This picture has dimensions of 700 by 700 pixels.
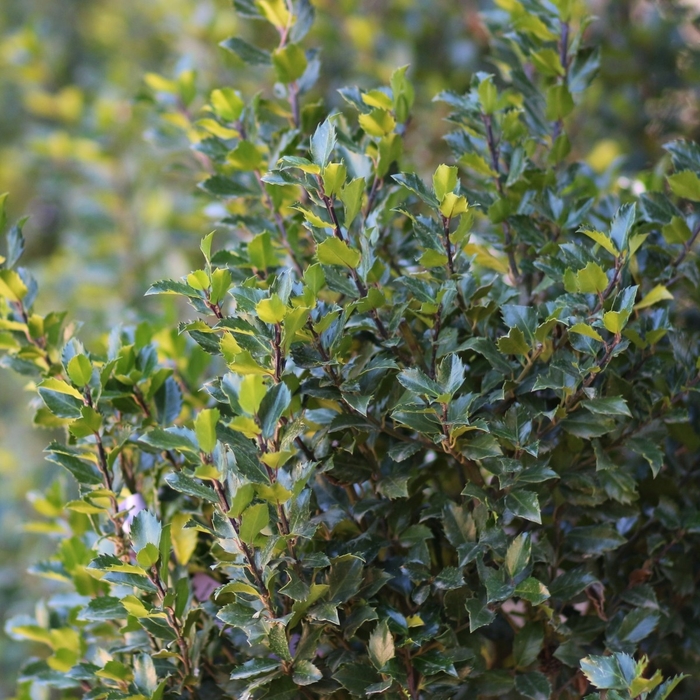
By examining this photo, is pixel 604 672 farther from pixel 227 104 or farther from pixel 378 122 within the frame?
pixel 227 104

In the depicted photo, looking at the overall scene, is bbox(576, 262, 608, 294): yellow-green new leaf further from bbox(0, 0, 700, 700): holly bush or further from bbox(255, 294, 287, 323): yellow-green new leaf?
bbox(255, 294, 287, 323): yellow-green new leaf

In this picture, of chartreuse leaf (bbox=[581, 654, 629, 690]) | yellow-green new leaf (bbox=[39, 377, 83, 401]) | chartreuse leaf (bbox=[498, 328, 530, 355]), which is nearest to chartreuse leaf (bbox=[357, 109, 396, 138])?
chartreuse leaf (bbox=[498, 328, 530, 355])

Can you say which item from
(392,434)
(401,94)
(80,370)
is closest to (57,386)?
(80,370)

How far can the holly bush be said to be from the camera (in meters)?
0.59

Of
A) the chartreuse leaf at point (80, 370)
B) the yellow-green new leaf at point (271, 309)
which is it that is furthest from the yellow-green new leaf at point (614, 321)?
the chartreuse leaf at point (80, 370)

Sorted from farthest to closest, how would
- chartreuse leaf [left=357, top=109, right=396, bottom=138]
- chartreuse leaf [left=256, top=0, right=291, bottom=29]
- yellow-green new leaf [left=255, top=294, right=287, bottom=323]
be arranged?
chartreuse leaf [left=256, top=0, right=291, bottom=29]
chartreuse leaf [left=357, top=109, right=396, bottom=138]
yellow-green new leaf [left=255, top=294, right=287, bottom=323]

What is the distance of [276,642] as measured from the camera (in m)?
0.59

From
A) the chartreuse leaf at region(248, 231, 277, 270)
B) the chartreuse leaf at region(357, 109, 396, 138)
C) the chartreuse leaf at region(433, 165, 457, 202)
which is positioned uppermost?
the chartreuse leaf at region(357, 109, 396, 138)

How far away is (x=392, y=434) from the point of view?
0.65m

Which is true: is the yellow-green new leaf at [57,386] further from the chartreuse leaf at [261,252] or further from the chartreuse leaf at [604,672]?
the chartreuse leaf at [604,672]

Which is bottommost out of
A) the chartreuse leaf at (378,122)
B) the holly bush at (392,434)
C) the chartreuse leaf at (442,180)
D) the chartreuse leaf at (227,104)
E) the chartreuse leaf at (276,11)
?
the holly bush at (392,434)

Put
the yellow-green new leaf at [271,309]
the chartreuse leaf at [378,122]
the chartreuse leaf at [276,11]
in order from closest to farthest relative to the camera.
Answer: the yellow-green new leaf at [271,309] < the chartreuse leaf at [378,122] < the chartreuse leaf at [276,11]

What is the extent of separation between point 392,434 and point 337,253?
0.16 meters

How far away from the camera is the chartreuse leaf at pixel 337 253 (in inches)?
23.1
